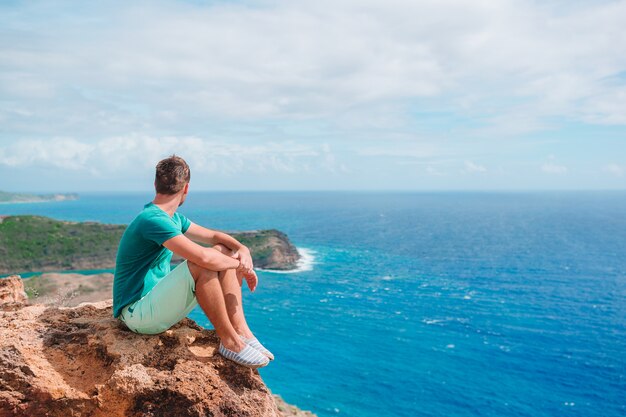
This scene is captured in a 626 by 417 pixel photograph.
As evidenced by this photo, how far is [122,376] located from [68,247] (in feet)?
326

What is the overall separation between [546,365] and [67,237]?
9186cm

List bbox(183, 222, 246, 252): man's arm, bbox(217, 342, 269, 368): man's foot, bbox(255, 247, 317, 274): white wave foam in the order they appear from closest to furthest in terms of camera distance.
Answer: bbox(217, 342, 269, 368): man's foot, bbox(183, 222, 246, 252): man's arm, bbox(255, 247, 317, 274): white wave foam

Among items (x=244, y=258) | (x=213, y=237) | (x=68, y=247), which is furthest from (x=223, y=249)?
(x=68, y=247)

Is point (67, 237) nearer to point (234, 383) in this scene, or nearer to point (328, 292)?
point (328, 292)

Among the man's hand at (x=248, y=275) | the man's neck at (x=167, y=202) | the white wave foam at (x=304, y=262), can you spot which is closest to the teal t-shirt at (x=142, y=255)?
the man's neck at (x=167, y=202)

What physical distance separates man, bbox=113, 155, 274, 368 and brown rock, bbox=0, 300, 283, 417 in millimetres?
287

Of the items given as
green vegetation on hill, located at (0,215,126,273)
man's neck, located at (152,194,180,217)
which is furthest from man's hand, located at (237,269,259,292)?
green vegetation on hill, located at (0,215,126,273)

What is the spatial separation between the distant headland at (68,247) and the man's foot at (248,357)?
78.6 meters

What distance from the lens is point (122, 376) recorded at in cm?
651

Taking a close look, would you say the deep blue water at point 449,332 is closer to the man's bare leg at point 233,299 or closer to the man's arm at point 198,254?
the man's bare leg at point 233,299

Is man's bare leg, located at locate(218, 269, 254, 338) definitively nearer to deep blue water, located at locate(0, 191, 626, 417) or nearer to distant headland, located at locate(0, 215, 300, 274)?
deep blue water, located at locate(0, 191, 626, 417)

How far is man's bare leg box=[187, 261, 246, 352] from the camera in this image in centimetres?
642

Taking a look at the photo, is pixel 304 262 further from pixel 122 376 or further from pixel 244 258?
pixel 122 376

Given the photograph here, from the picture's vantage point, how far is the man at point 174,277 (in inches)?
253
